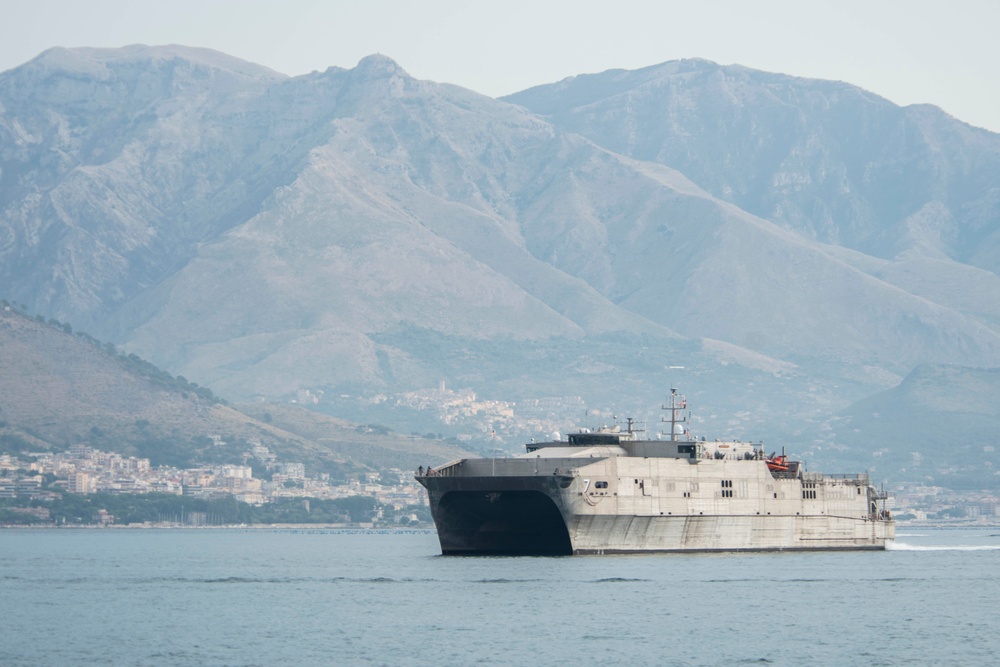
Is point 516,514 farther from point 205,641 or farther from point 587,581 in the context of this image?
point 205,641

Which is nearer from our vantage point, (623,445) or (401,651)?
(401,651)

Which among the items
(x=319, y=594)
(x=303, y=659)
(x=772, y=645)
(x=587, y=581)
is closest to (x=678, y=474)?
(x=587, y=581)

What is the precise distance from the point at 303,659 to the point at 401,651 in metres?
4.72

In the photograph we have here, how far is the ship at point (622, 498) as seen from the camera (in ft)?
430

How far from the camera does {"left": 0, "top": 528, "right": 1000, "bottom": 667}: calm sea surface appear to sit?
9144 cm

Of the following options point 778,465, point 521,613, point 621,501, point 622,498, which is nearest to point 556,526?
point 621,501

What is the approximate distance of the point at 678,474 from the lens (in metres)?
136

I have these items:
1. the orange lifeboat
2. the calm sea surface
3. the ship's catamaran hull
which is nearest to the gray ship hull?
the ship's catamaran hull

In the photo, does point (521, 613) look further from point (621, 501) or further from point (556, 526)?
point (621, 501)

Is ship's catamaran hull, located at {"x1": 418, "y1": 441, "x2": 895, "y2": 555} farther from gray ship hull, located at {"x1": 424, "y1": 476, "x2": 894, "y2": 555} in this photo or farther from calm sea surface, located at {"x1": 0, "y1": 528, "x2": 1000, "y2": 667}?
calm sea surface, located at {"x1": 0, "y1": 528, "x2": 1000, "y2": 667}

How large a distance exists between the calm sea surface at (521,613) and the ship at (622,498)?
1675 millimetres

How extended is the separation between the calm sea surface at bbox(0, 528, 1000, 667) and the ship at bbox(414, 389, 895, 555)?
1.67 m

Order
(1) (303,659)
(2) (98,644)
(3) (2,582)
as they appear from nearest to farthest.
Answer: (1) (303,659) < (2) (98,644) < (3) (2,582)

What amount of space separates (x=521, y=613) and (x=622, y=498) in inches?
1148
